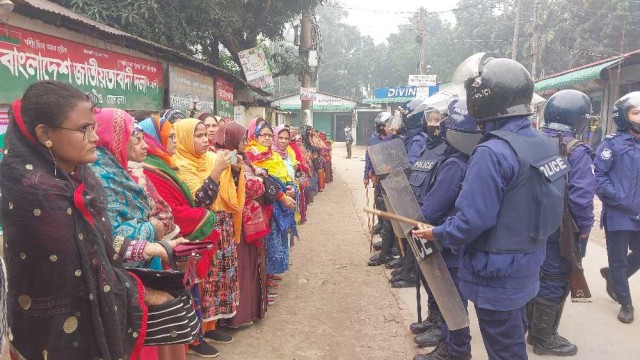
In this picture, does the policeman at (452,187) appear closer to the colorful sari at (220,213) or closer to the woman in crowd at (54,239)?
the colorful sari at (220,213)

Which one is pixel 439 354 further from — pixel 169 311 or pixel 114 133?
pixel 114 133

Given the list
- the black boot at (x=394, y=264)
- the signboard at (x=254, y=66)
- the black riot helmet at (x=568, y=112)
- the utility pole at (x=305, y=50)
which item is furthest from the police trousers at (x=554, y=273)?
the utility pole at (x=305, y=50)

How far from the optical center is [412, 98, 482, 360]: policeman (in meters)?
2.90

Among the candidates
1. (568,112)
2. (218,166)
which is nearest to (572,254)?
(568,112)

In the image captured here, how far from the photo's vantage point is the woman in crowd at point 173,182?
110 inches

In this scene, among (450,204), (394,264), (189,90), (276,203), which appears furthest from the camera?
(189,90)

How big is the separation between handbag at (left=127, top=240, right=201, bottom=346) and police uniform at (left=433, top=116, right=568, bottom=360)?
4.47 ft

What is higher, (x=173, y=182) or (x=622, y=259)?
(x=173, y=182)

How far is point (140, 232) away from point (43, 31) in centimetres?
307

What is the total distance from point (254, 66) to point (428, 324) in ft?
29.5

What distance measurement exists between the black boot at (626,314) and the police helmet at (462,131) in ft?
7.78

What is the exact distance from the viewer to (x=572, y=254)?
309cm

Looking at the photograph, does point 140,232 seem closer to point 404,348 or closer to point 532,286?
point 532,286

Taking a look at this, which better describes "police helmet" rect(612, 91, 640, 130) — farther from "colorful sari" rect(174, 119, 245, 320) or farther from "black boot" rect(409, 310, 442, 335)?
"colorful sari" rect(174, 119, 245, 320)
